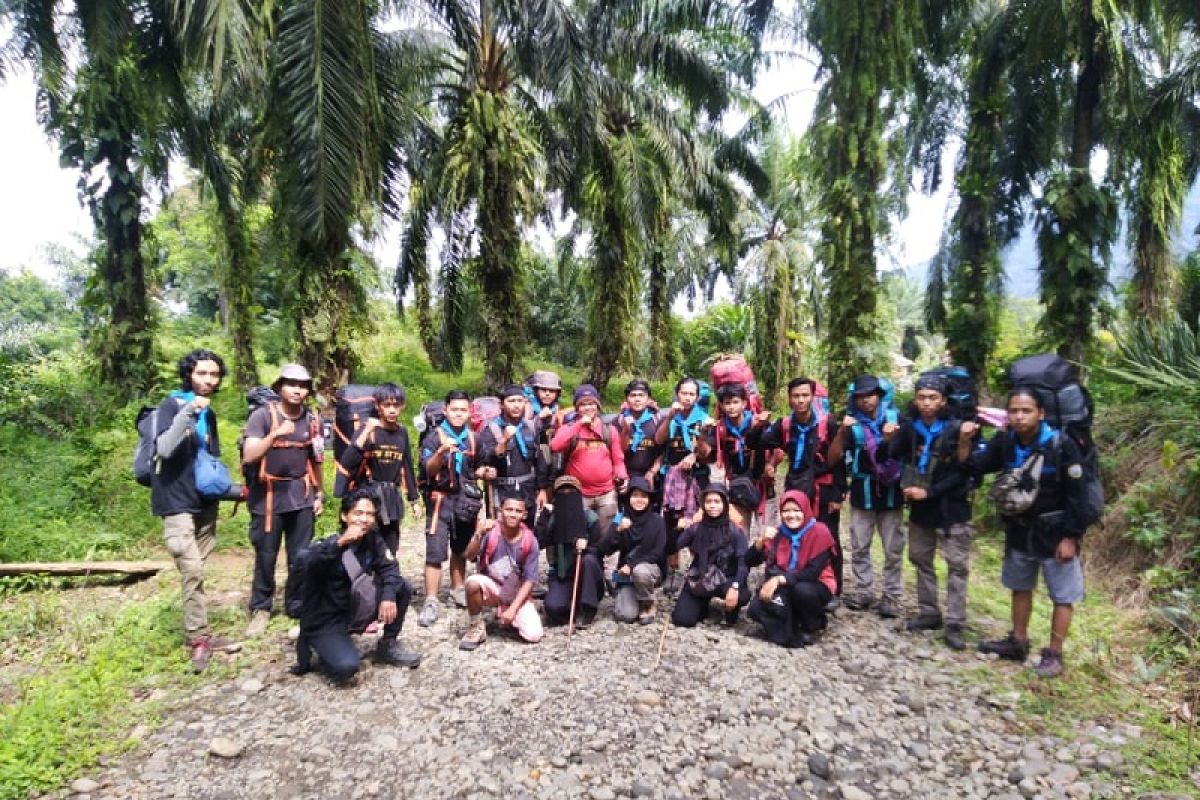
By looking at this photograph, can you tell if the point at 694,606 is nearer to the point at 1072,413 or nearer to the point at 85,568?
the point at 1072,413

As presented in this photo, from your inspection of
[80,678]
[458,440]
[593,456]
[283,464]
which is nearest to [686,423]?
[593,456]

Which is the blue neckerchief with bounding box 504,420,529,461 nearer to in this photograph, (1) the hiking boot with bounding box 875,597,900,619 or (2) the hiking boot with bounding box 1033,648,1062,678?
(1) the hiking boot with bounding box 875,597,900,619

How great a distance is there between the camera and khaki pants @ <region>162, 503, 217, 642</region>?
4.43 meters

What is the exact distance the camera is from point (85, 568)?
19.2ft

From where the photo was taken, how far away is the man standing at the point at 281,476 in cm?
472

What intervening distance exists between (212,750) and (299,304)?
18.0ft

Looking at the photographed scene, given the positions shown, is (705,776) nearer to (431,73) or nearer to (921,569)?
(921,569)

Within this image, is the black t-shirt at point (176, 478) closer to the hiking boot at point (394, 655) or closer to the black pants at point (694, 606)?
the hiking boot at point (394, 655)

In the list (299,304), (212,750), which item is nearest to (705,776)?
(212,750)

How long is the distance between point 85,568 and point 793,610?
5509 mm

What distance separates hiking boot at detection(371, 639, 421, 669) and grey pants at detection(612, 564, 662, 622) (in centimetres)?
144

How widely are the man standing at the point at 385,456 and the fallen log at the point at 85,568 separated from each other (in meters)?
2.39

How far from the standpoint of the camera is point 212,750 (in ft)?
11.4

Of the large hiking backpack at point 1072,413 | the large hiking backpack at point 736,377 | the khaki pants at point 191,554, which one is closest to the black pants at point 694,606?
the large hiking backpack at point 736,377
